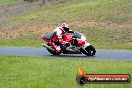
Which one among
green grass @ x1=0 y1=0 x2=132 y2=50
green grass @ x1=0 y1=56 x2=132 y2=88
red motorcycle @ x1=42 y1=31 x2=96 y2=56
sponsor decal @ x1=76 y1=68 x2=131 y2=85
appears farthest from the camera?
green grass @ x1=0 y1=0 x2=132 y2=50

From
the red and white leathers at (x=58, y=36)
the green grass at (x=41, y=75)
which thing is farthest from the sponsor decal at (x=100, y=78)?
the red and white leathers at (x=58, y=36)

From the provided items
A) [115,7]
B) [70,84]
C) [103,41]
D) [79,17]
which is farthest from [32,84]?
[115,7]

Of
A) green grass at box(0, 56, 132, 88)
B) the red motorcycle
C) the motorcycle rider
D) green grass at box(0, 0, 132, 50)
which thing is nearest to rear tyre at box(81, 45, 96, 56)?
the red motorcycle

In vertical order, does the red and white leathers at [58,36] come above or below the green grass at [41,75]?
below

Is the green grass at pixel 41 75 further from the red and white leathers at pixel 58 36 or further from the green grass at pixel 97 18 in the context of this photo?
the green grass at pixel 97 18

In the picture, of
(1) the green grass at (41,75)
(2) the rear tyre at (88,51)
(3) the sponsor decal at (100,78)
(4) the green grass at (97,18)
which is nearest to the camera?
(3) the sponsor decal at (100,78)

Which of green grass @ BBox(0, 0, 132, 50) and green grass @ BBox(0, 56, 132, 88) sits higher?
green grass @ BBox(0, 56, 132, 88)

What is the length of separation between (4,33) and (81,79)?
1294 inches

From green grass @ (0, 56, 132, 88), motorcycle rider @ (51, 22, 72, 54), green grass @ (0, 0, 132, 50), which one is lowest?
green grass @ (0, 0, 132, 50)

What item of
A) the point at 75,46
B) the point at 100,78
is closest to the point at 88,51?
the point at 75,46

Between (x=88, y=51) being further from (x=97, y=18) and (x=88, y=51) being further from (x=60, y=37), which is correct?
(x=97, y=18)

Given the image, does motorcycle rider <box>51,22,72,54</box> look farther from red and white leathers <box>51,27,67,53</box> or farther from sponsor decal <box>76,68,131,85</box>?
sponsor decal <box>76,68,131,85</box>

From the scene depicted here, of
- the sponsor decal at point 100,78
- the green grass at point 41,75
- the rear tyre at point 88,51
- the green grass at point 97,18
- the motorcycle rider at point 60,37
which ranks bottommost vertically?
the green grass at point 97,18

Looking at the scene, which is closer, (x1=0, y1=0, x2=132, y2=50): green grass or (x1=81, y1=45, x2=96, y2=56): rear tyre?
(x1=81, y1=45, x2=96, y2=56): rear tyre
